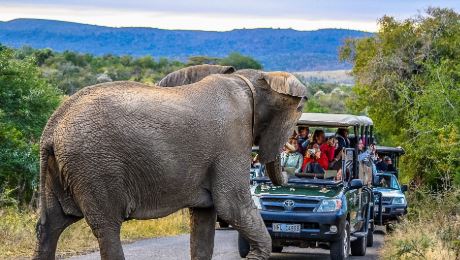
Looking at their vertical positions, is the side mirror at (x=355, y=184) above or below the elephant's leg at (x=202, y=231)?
below

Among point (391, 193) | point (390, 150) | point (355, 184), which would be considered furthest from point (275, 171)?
point (390, 150)

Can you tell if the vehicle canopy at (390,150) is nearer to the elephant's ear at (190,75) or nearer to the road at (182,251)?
the road at (182,251)

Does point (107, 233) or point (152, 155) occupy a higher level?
point (152, 155)

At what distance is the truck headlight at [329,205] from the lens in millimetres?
16125

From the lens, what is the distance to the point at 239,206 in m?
9.48

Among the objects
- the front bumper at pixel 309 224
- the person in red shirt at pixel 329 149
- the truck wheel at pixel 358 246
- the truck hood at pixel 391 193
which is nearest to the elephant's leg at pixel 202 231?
the front bumper at pixel 309 224

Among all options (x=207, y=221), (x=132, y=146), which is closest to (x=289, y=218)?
(x=207, y=221)

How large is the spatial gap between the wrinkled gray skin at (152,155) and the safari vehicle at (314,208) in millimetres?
6087

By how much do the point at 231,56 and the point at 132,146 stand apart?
331 ft

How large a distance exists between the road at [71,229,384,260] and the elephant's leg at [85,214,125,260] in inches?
238

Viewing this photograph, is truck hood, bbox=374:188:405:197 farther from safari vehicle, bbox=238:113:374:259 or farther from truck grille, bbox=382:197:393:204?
safari vehicle, bbox=238:113:374:259

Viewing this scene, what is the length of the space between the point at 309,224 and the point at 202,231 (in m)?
6.22

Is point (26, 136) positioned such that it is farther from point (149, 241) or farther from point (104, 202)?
point (104, 202)

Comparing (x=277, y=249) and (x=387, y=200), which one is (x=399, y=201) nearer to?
(x=387, y=200)
